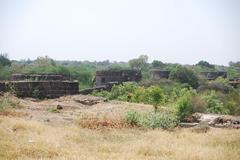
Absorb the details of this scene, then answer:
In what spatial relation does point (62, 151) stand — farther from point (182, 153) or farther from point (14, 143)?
point (182, 153)

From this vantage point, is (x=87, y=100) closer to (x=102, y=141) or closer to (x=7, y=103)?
(x=7, y=103)

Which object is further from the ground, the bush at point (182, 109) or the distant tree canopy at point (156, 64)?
the distant tree canopy at point (156, 64)

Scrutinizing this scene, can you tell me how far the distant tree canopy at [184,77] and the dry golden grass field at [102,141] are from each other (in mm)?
27495

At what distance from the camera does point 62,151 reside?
699 cm

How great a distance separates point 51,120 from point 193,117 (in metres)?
4.51

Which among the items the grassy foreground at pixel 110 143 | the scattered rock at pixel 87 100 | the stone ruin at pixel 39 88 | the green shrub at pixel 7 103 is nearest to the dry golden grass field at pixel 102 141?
the grassy foreground at pixel 110 143

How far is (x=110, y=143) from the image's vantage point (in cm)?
841

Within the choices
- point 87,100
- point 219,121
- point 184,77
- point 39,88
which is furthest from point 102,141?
point 184,77

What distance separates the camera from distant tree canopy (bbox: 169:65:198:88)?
38875 mm

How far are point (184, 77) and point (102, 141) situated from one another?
104 ft

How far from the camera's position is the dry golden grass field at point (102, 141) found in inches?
275

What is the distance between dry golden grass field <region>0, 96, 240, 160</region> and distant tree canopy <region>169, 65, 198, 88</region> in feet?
90.2

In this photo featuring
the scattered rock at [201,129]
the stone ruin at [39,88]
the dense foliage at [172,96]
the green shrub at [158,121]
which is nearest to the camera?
the scattered rock at [201,129]

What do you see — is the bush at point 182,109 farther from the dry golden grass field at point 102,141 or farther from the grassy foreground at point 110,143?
the grassy foreground at point 110,143
